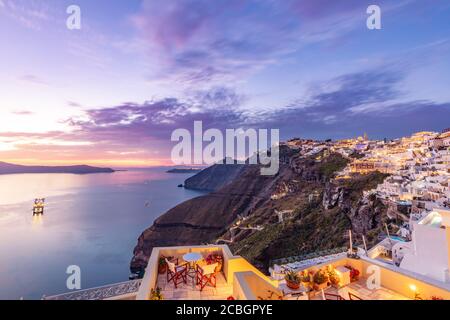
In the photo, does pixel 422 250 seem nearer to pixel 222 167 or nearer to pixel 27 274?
pixel 27 274

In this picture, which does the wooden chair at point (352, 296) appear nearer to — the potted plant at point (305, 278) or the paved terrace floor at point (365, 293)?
the paved terrace floor at point (365, 293)

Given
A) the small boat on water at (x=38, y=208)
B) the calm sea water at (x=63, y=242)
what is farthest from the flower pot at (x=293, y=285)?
the small boat on water at (x=38, y=208)

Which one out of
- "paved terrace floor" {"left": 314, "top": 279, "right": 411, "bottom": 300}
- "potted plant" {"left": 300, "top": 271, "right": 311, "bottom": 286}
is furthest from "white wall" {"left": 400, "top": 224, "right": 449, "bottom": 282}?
"potted plant" {"left": 300, "top": 271, "right": 311, "bottom": 286}

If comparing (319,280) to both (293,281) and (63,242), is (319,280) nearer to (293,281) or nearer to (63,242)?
(293,281)

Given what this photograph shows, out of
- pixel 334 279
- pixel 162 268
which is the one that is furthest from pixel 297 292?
pixel 162 268
